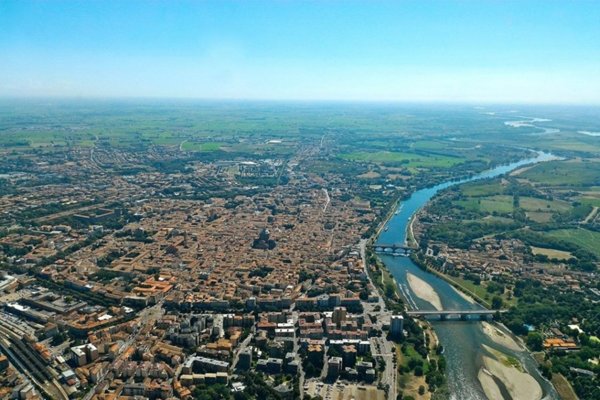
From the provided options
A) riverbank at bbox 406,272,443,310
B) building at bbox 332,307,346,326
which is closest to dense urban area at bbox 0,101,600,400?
building at bbox 332,307,346,326

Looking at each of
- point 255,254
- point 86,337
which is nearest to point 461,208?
point 255,254

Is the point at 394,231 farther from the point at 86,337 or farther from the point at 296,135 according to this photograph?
the point at 296,135

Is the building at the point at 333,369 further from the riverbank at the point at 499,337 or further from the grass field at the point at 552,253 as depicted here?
the grass field at the point at 552,253

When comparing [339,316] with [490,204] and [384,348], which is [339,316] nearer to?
[384,348]

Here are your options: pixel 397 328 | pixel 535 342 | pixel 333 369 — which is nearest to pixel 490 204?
pixel 535 342

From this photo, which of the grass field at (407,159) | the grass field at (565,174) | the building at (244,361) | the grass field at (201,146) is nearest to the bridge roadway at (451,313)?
the building at (244,361)
